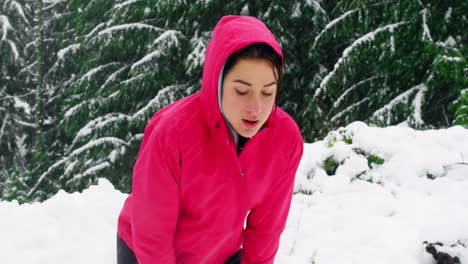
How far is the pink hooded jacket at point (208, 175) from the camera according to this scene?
154 centimetres

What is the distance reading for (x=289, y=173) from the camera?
1914mm

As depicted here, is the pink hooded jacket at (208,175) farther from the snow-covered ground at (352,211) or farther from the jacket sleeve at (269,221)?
the snow-covered ground at (352,211)

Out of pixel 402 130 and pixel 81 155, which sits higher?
pixel 402 130

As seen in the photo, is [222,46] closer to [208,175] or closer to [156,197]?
[208,175]

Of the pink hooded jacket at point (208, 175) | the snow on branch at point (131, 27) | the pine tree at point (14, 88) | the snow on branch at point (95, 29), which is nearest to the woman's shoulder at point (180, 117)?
the pink hooded jacket at point (208, 175)

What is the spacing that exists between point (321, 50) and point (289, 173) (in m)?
8.04

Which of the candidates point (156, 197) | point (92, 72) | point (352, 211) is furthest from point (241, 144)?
point (92, 72)

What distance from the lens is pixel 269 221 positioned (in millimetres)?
2025

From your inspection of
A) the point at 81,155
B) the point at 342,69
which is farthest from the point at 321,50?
the point at 81,155

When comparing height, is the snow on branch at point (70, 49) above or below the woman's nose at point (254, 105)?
below

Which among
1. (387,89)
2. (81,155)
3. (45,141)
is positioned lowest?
(45,141)

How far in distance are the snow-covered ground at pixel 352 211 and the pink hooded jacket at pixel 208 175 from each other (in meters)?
1.13

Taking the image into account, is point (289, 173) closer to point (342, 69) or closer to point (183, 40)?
point (342, 69)

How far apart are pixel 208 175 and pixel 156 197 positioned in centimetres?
22
